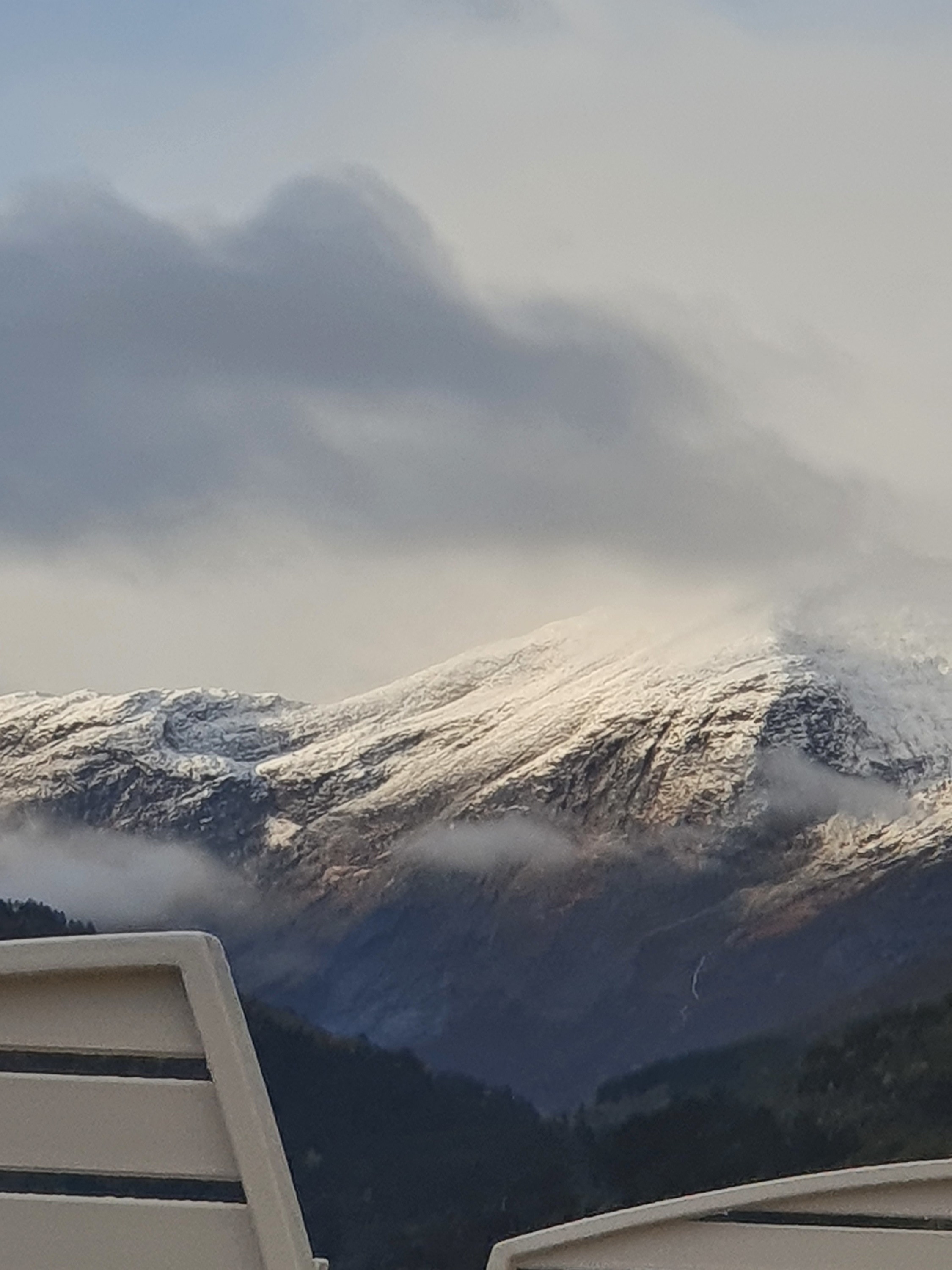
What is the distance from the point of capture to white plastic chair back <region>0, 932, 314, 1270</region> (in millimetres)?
1350

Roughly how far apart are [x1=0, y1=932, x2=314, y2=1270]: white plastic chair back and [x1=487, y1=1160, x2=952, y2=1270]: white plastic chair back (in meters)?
0.97

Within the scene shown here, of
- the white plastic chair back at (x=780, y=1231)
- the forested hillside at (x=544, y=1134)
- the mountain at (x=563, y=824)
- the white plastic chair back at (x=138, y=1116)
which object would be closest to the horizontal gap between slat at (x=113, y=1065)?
the white plastic chair back at (x=138, y=1116)

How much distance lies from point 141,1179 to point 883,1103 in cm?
2432

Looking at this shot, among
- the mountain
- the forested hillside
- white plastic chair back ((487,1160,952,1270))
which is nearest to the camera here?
white plastic chair back ((487,1160,952,1270))

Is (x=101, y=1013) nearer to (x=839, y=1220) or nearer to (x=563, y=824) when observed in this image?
(x=839, y=1220)

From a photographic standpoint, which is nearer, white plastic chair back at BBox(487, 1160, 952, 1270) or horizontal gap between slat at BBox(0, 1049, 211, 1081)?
horizontal gap between slat at BBox(0, 1049, 211, 1081)

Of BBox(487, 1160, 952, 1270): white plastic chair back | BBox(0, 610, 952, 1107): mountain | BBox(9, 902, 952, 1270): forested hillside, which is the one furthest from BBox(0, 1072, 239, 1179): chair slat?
BBox(0, 610, 952, 1107): mountain

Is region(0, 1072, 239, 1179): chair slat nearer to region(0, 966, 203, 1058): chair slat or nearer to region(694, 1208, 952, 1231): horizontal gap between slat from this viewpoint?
region(0, 966, 203, 1058): chair slat

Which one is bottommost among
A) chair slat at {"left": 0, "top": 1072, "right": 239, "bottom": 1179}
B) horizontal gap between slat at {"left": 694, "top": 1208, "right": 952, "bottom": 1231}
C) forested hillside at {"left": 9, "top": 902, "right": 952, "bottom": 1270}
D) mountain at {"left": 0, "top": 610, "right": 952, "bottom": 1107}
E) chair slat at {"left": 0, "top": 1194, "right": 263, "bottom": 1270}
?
horizontal gap between slat at {"left": 694, "top": 1208, "right": 952, "bottom": 1231}

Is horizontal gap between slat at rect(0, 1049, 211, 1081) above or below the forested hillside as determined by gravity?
below

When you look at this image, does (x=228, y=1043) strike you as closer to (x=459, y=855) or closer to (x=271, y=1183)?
(x=271, y=1183)

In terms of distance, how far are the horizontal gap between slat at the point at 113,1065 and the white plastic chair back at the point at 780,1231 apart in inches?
38.2

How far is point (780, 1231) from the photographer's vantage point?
7.22 feet

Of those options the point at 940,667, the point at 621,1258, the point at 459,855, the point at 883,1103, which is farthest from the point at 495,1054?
the point at 621,1258
